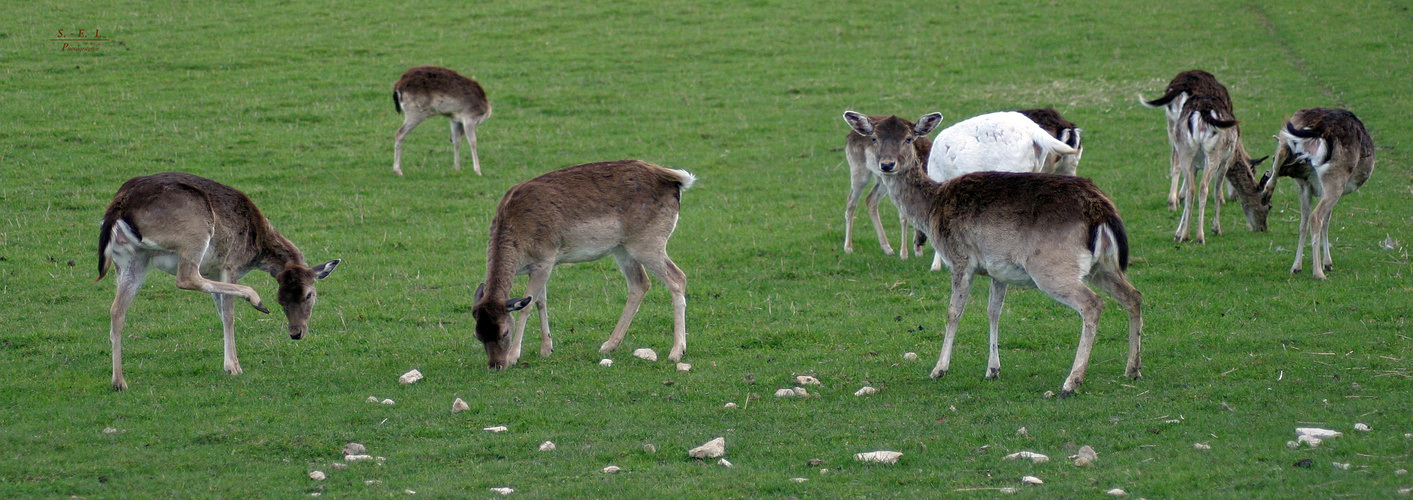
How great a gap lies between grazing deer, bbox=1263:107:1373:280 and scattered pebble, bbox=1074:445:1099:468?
6705 millimetres

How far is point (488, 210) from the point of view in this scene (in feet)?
54.5

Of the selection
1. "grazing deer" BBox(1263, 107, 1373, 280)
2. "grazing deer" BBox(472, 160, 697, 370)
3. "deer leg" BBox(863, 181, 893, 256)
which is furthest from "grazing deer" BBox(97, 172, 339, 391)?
"grazing deer" BBox(1263, 107, 1373, 280)

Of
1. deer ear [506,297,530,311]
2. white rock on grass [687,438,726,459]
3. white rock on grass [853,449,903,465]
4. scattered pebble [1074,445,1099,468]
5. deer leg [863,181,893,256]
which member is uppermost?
deer ear [506,297,530,311]

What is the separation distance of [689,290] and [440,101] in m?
8.62

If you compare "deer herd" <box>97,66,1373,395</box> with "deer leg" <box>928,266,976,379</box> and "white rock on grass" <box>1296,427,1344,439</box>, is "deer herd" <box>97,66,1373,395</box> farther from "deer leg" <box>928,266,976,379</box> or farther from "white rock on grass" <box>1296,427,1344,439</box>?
"white rock on grass" <box>1296,427,1344,439</box>

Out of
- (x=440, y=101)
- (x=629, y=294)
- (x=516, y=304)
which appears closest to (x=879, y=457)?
(x=516, y=304)

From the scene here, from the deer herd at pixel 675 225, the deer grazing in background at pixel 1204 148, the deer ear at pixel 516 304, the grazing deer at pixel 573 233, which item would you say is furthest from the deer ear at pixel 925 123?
the deer grazing in background at pixel 1204 148

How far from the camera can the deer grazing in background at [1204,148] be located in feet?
46.5

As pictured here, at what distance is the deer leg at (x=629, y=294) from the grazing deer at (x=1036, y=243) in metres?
2.64

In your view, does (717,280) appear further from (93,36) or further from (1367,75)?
(93,36)

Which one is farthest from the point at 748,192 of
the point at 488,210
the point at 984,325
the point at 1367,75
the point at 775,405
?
the point at 1367,75

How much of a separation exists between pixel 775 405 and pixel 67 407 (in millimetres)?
5208

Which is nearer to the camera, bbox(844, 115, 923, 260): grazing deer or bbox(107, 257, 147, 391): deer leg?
bbox(107, 257, 147, 391): deer leg

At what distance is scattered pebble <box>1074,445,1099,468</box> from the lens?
643 cm
